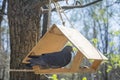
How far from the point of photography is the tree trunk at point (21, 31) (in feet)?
8.93

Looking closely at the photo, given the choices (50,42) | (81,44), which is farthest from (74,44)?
(50,42)

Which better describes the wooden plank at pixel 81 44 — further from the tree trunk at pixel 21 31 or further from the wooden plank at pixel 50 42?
the tree trunk at pixel 21 31

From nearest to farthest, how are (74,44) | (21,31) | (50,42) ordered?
1. (74,44)
2. (50,42)
3. (21,31)

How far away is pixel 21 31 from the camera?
2750mm

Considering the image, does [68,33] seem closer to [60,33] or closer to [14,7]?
[60,33]

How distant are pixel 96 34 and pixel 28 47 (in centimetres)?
1548

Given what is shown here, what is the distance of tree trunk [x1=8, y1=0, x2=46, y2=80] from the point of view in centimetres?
272

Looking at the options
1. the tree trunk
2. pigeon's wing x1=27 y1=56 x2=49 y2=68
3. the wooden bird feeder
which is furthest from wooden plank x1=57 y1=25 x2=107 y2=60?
the tree trunk

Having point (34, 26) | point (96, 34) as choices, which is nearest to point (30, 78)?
point (34, 26)

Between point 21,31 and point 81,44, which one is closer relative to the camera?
point 81,44

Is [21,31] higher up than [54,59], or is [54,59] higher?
[21,31]

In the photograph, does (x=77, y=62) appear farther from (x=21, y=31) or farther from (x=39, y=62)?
(x=21, y=31)

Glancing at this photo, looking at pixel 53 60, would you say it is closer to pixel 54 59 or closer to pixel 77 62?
pixel 54 59

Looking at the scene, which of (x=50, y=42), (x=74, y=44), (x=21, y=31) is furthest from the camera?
(x=21, y=31)
